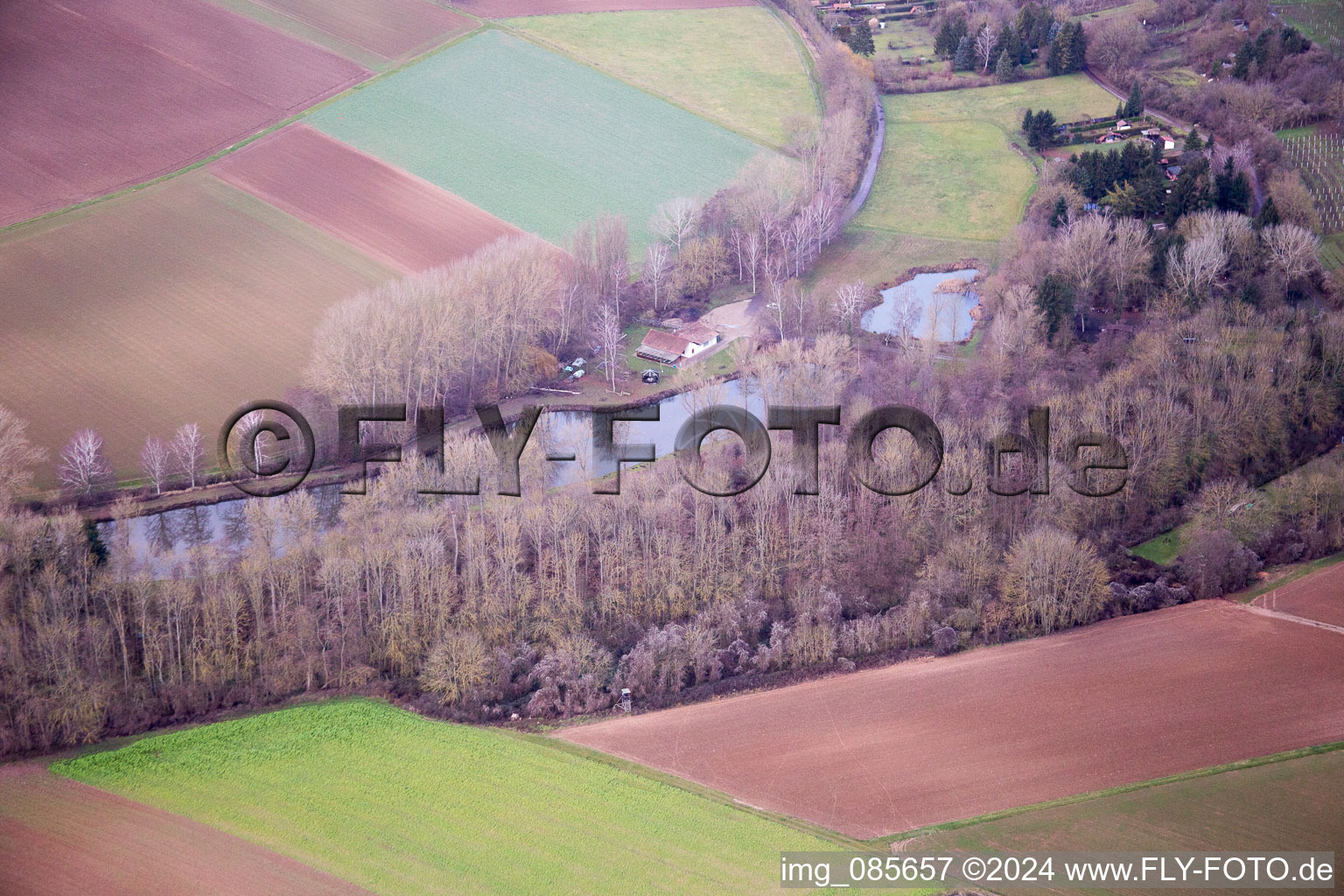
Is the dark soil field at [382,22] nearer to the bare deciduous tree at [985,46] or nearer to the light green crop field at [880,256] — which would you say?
the light green crop field at [880,256]

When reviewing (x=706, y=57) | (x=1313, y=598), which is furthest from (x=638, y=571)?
(x=706, y=57)

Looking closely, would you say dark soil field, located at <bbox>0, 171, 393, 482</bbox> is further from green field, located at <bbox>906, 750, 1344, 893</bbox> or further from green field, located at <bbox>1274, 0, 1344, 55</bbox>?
green field, located at <bbox>1274, 0, 1344, 55</bbox>

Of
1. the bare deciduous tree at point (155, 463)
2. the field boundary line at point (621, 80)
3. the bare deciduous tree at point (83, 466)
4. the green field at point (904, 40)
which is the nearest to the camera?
the bare deciduous tree at point (83, 466)

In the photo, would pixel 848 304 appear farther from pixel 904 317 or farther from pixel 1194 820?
pixel 1194 820

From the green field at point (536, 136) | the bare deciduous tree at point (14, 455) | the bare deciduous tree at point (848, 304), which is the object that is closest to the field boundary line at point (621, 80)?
the green field at point (536, 136)

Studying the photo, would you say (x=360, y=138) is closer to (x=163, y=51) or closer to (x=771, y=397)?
(x=163, y=51)

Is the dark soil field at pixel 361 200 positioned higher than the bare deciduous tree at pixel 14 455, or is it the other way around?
the dark soil field at pixel 361 200

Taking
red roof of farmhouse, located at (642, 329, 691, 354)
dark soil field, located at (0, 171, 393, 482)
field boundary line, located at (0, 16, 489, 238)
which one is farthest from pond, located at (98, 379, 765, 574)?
field boundary line, located at (0, 16, 489, 238)
